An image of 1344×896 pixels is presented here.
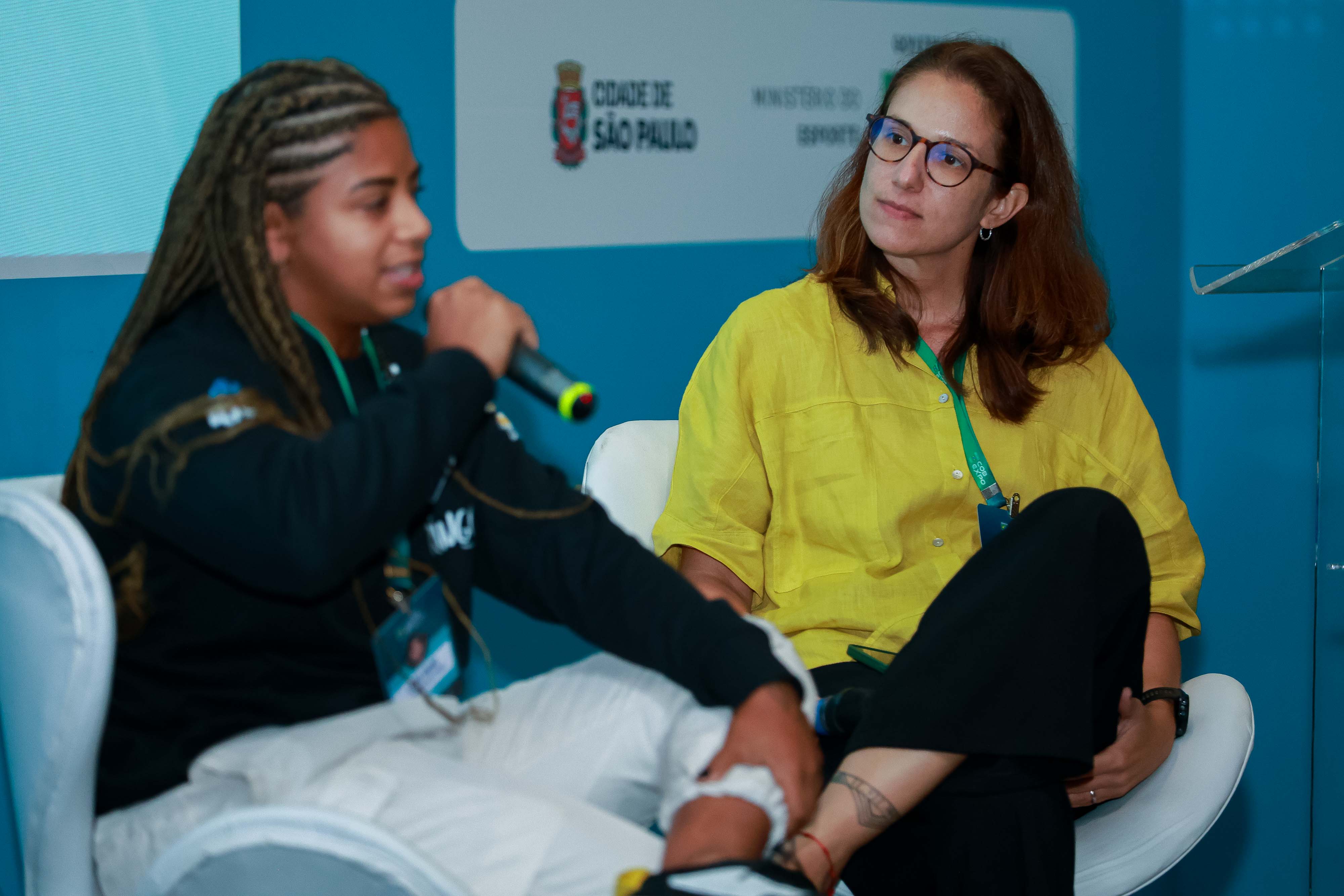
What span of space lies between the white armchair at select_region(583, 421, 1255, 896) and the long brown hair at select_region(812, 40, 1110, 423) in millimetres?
400

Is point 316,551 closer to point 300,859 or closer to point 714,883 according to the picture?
point 300,859

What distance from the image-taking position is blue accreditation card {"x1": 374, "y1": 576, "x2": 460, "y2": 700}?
116 cm

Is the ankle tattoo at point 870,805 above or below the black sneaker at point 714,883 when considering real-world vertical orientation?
below

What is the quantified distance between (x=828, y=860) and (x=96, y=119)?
51.3 inches

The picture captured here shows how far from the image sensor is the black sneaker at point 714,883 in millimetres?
988

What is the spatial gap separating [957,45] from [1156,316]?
1.14 metres

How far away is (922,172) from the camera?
1.87 metres

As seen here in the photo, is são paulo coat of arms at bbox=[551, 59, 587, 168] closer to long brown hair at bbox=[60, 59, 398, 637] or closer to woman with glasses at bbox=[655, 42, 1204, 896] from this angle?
woman with glasses at bbox=[655, 42, 1204, 896]

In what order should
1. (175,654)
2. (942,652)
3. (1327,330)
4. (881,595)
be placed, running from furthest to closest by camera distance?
(1327,330)
(881,595)
(942,652)
(175,654)

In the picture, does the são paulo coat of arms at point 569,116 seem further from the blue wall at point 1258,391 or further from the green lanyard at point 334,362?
the blue wall at point 1258,391

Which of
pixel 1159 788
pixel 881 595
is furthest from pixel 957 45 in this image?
pixel 1159 788

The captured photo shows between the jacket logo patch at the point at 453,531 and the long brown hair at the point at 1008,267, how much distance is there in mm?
831

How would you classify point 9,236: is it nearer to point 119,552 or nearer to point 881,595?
point 119,552

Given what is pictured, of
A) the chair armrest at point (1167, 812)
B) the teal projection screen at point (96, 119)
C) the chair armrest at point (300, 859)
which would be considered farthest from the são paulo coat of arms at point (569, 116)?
the chair armrest at point (300, 859)
